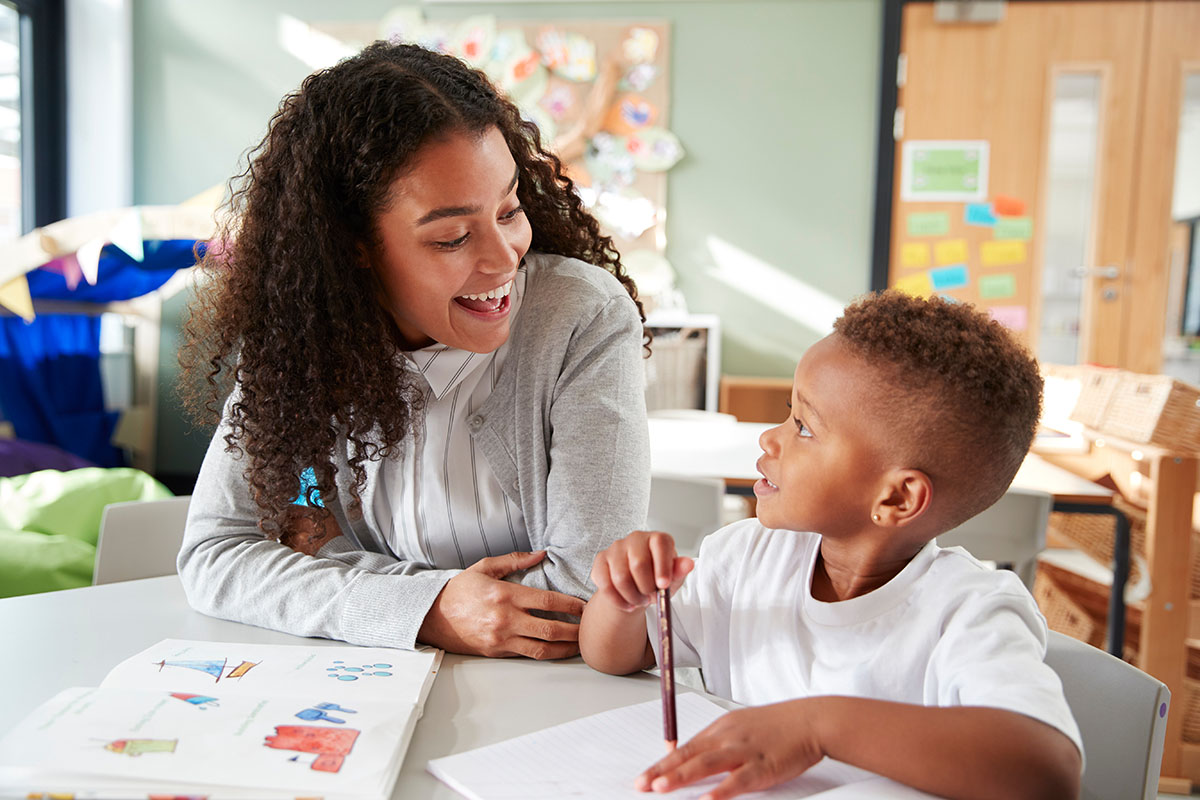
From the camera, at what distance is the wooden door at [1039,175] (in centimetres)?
387

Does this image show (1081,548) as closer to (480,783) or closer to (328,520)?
(328,520)

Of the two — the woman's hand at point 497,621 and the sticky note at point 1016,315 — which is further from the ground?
the sticky note at point 1016,315

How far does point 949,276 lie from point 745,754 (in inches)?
150

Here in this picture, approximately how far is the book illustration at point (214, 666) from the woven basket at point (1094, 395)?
224 cm

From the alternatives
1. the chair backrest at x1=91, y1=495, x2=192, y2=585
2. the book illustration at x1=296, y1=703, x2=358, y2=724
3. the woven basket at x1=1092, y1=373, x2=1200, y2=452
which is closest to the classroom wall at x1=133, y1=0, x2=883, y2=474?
the woven basket at x1=1092, y1=373, x2=1200, y2=452

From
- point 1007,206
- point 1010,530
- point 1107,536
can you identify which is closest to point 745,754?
point 1010,530

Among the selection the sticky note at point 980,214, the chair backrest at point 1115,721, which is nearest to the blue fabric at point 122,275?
the chair backrest at point 1115,721

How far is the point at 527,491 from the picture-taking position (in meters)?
1.06

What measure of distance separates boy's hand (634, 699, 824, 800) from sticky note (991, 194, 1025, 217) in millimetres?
3846

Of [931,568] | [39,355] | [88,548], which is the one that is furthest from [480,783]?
[39,355]

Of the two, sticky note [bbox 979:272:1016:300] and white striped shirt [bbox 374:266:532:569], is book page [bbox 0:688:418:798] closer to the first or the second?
white striped shirt [bbox 374:266:532:569]

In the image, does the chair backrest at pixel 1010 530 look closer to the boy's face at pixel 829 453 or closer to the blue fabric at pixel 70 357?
the boy's face at pixel 829 453

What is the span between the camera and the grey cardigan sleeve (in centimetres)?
92

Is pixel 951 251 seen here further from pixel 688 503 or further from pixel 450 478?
pixel 450 478
